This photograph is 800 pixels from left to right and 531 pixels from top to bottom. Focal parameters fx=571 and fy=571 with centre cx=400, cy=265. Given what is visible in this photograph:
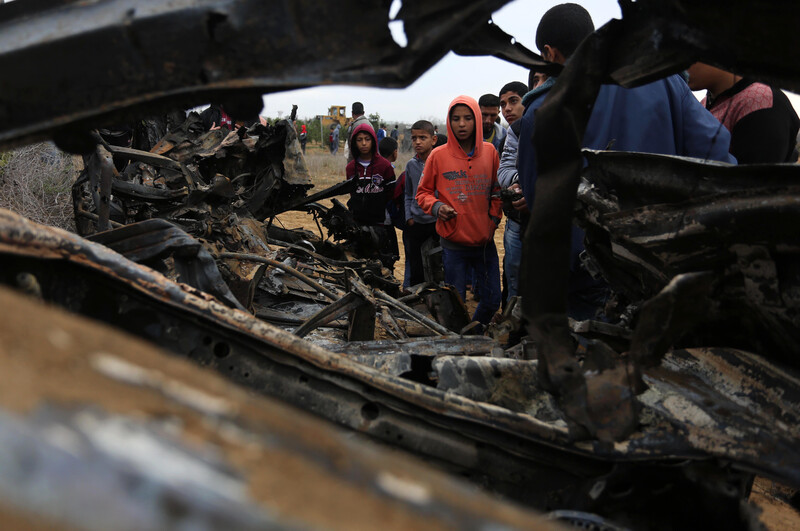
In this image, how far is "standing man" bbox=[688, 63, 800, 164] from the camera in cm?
291

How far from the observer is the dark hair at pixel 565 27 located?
3102 millimetres

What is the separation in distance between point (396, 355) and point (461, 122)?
9.98ft

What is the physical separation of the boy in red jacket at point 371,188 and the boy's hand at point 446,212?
2052 mm

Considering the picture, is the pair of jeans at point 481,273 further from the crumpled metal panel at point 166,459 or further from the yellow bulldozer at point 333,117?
the yellow bulldozer at point 333,117

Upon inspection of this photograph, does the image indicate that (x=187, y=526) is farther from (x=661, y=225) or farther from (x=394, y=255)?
(x=394, y=255)

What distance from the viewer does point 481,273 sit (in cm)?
505

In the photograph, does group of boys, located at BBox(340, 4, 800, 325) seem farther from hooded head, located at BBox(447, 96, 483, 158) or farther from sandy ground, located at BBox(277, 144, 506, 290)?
sandy ground, located at BBox(277, 144, 506, 290)

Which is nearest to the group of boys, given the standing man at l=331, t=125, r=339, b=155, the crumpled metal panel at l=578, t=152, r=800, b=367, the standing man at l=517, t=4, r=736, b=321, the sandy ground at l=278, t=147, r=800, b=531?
the standing man at l=517, t=4, r=736, b=321

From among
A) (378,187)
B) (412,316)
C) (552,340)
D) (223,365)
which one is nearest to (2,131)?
(223,365)

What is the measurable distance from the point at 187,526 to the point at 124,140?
31.2 feet

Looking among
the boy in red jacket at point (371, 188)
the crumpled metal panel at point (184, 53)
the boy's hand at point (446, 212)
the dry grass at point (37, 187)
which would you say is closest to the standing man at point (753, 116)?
the boy's hand at point (446, 212)

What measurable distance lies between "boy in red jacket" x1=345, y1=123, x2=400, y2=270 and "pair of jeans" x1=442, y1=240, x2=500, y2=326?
6.07ft

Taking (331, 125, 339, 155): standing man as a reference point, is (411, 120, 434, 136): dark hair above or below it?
below

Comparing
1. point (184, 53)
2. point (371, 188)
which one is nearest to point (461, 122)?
point (371, 188)
